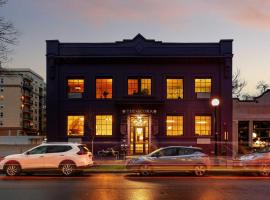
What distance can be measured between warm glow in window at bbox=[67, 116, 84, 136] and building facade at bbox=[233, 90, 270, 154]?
11885 millimetres

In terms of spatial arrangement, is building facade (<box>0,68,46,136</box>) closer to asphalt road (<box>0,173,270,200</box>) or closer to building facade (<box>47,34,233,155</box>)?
building facade (<box>47,34,233,155</box>)

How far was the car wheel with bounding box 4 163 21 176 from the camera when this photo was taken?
2388 cm

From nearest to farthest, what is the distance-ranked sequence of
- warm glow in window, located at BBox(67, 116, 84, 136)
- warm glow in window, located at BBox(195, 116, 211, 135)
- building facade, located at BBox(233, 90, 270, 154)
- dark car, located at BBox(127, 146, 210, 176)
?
dark car, located at BBox(127, 146, 210, 176) → warm glow in window, located at BBox(195, 116, 211, 135) → warm glow in window, located at BBox(67, 116, 84, 136) → building facade, located at BBox(233, 90, 270, 154)

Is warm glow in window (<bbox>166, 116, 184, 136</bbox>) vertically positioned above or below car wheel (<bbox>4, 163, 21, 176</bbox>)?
above

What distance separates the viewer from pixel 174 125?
3697cm

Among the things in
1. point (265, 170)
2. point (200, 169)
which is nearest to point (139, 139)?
point (200, 169)

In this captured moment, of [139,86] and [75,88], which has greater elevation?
[139,86]

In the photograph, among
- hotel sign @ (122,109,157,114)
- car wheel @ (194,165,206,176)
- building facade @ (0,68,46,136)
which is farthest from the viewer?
building facade @ (0,68,46,136)

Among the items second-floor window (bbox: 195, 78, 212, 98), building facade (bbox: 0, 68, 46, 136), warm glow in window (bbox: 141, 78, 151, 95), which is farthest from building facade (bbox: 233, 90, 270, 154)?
building facade (bbox: 0, 68, 46, 136)

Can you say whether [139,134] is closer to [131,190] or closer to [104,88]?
[104,88]

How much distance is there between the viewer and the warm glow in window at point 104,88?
3716 centimetres

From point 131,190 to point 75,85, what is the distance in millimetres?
21216

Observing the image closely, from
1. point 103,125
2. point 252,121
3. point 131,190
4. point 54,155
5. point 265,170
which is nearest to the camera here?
point 131,190

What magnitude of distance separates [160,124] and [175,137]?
1.47 m
